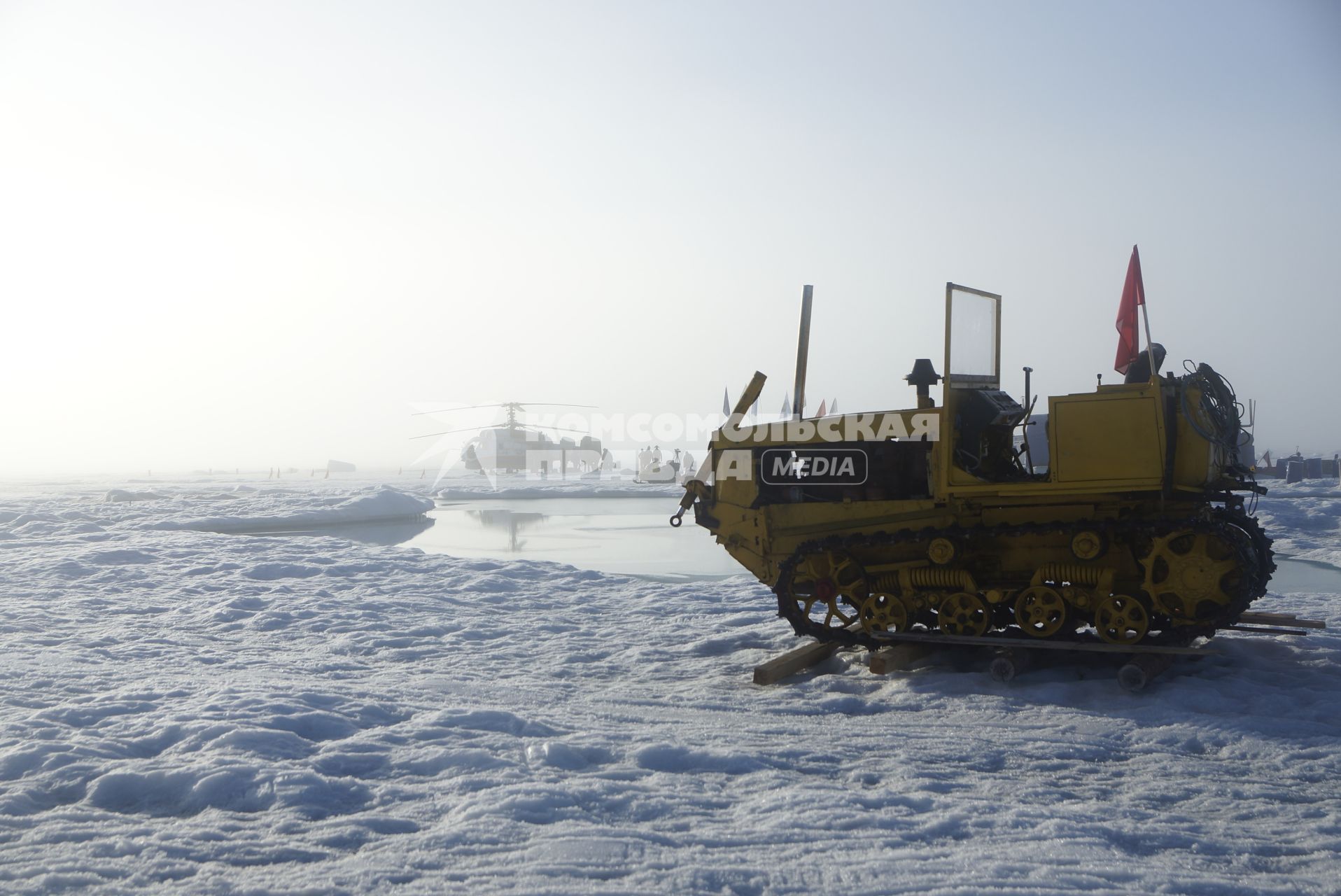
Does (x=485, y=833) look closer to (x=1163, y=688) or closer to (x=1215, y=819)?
(x=1215, y=819)

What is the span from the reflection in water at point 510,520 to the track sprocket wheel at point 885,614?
10.9 metres

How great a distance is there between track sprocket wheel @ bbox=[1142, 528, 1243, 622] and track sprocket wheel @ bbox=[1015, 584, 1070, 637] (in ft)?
1.80

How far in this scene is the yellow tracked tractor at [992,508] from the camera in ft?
20.8

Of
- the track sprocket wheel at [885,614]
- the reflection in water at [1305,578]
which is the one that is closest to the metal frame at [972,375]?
the track sprocket wheel at [885,614]

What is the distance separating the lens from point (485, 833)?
3.79 m

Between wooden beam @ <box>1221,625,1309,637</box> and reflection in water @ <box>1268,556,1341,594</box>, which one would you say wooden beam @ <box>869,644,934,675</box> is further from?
reflection in water @ <box>1268,556,1341,594</box>

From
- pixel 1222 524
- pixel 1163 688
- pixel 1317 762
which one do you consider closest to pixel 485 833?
pixel 1317 762

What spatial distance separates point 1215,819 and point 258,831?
3901mm

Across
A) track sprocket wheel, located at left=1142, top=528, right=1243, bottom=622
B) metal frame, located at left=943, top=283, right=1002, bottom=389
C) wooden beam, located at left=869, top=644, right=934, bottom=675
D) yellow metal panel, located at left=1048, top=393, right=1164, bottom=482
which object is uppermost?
metal frame, located at left=943, top=283, right=1002, bottom=389

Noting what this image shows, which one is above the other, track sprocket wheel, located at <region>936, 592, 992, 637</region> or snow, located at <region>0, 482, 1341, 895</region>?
track sprocket wheel, located at <region>936, 592, 992, 637</region>

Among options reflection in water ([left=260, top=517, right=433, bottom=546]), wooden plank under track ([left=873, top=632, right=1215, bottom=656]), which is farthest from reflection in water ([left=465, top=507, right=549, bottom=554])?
wooden plank under track ([left=873, top=632, right=1215, bottom=656])

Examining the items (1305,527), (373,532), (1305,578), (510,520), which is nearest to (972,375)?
(1305,578)

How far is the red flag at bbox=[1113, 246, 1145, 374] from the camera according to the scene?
760cm

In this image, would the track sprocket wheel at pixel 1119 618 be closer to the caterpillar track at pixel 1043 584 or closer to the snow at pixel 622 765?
the caterpillar track at pixel 1043 584
